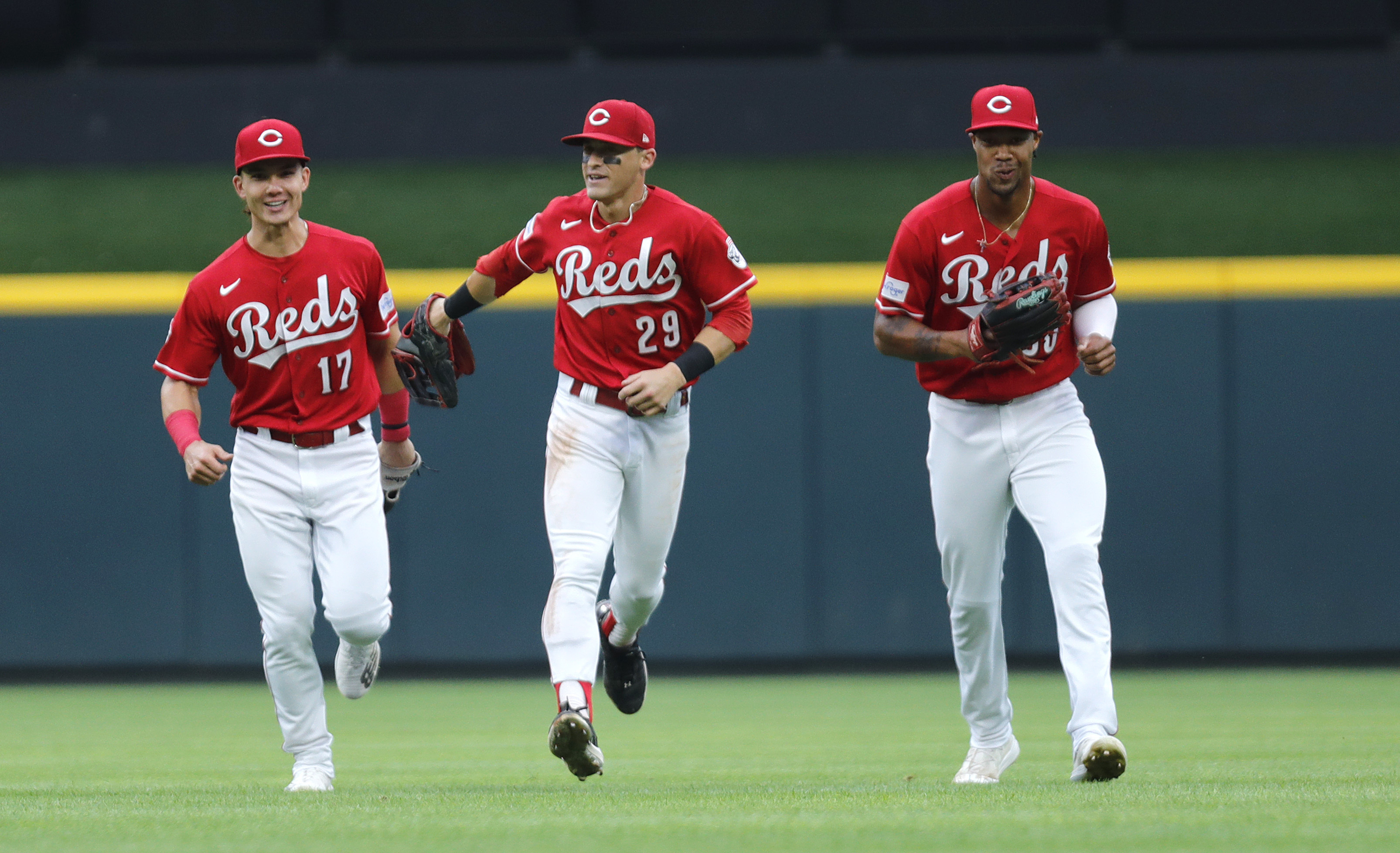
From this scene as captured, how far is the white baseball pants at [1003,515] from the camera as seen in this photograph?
4762 mm

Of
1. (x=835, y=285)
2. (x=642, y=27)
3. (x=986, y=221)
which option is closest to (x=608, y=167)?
(x=986, y=221)

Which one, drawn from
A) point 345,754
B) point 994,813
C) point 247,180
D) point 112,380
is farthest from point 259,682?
point 994,813

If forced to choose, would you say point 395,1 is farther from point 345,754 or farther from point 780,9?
point 345,754

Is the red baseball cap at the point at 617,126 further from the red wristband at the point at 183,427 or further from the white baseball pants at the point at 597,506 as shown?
the red wristband at the point at 183,427

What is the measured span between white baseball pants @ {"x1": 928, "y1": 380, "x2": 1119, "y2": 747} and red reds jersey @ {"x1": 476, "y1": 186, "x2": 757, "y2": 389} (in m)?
0.74

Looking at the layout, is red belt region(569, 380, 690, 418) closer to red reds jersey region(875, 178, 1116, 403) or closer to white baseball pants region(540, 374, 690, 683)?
white baseball pants region(540, 374, 690, 683)

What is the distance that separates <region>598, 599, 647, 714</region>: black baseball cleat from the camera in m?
5.98

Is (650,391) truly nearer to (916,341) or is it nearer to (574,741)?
(916,341)

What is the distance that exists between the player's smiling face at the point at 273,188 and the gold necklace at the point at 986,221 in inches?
74.9

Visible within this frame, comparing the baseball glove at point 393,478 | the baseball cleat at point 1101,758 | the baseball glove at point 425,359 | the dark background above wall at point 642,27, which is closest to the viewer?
the baseball cleat at point 1101,758

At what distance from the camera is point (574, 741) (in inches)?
181

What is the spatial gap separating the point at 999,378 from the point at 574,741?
157cm

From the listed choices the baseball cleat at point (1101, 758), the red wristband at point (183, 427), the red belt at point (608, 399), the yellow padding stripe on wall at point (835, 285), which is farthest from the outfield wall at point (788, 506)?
the baseball cleat at point (1101, 758)

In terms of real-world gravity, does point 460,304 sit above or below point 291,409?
above
